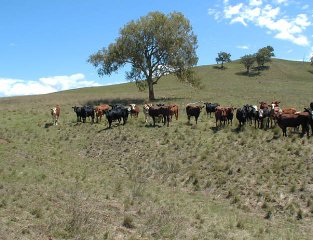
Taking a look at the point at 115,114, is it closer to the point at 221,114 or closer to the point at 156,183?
the point at 221,114

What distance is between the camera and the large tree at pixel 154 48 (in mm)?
52969

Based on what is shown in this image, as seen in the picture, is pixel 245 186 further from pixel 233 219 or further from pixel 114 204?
pixel 114 204

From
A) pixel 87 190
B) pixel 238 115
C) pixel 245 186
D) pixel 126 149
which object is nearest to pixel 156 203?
pixel 87 190

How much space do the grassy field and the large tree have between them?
78.8 feet

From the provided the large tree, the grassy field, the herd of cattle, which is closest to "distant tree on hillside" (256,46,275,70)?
the large tree

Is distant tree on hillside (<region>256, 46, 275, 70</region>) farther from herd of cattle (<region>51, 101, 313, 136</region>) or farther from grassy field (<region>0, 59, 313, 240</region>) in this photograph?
grassy field (<region>0, 59, 313, 240</region>)

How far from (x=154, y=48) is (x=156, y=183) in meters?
36.6

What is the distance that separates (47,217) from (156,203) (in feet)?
16.8

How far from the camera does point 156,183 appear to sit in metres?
20.0

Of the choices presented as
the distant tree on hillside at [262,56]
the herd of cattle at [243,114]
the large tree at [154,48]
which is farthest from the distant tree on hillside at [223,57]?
the herd of cattle at [243,114]

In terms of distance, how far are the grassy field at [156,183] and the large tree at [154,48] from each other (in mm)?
24033

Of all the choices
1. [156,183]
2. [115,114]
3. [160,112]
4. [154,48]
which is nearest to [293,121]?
→ [156,183]

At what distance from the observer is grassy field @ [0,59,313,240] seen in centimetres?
1301

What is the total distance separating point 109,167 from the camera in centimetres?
2255
